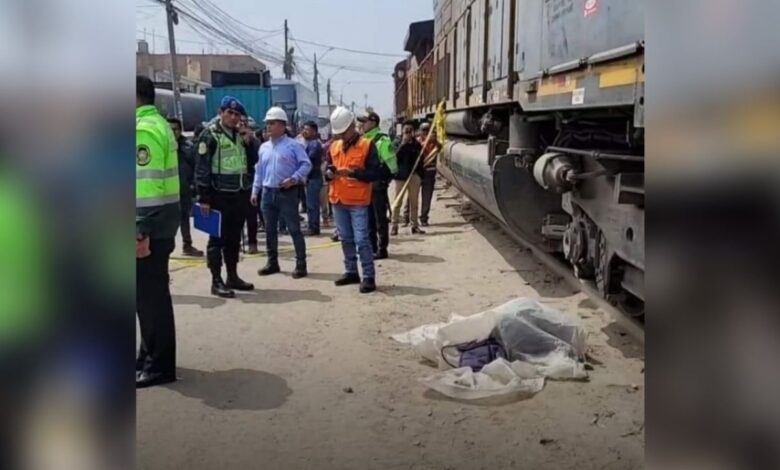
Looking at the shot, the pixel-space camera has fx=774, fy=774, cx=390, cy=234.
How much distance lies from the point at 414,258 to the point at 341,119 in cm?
266

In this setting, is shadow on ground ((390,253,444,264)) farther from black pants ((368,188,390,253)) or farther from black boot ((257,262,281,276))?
black boot ((257,262,281,276))

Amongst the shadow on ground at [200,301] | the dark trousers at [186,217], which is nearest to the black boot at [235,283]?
the shadow on ground at [200,301]

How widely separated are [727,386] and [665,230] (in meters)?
0.23

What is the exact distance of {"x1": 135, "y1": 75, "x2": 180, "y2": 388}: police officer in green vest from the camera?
3.87m

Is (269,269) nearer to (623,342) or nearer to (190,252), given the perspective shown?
(190,252)

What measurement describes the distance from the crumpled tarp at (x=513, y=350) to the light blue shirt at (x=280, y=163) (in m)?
2.94

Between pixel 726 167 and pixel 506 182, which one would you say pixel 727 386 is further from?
pixel 506 182

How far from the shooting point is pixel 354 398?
427cm

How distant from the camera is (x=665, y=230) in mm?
1103

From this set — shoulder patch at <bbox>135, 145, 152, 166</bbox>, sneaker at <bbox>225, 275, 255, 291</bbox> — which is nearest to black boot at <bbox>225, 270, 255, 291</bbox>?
sneaker at <bbox>225, 275, 255, 291</bbox>

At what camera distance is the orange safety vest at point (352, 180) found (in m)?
7.00

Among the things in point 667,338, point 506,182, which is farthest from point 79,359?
point 506,182

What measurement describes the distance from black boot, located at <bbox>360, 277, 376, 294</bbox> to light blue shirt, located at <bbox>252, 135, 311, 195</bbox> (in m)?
1.26

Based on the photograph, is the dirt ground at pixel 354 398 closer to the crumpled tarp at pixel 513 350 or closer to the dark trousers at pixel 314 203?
the crumpled tarp at pixel 513 350
